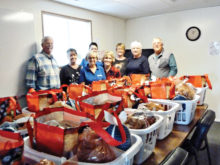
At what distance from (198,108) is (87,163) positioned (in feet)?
4.71

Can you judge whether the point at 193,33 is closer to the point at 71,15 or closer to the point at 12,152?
the point at 71,15

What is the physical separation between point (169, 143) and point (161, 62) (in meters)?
2.16

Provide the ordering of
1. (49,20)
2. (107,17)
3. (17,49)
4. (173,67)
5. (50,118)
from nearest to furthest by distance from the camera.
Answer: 1. (50,118)
2. (17,49)
3. (173,67)
4. (49,20)
5. (107,17)

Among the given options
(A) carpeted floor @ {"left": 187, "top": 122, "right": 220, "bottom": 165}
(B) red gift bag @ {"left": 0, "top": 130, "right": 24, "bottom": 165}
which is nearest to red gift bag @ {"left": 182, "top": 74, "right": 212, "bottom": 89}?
(A) carpeted floor @ {"left": 187, "top": 122, "right": 220, "bottom": 165}

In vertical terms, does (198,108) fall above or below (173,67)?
below

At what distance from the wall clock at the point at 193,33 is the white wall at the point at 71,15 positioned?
1.62 metres

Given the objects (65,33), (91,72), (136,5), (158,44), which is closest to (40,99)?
(91,72)

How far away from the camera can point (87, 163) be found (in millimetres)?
568

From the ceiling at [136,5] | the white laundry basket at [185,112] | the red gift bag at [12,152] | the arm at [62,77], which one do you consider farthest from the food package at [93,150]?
the ceiling at [136,5]

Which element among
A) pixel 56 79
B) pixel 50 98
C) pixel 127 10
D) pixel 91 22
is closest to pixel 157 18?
pixel 127 10

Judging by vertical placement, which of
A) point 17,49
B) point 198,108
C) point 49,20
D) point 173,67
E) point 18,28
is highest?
point 49,20

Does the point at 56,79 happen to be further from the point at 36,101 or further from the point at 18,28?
the point at 36,101

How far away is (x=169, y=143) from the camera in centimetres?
99

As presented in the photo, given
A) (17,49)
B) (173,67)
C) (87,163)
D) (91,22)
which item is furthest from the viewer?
(91,22)
